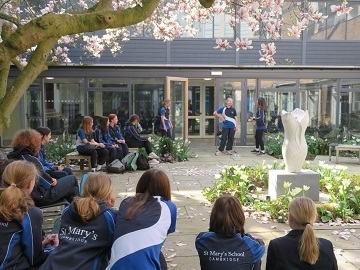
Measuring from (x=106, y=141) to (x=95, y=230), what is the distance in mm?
6785

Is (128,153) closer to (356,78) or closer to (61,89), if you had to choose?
(61,89)

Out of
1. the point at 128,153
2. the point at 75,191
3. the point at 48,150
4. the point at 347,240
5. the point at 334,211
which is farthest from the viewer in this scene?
the point at 48,150

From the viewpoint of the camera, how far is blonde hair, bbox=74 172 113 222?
2781mm

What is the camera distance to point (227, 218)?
2783mm

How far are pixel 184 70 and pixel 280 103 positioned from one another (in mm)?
3822

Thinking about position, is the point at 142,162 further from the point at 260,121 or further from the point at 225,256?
the point at 225,256

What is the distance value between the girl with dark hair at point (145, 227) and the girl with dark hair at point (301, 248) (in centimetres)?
74

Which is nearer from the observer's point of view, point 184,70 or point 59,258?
point 59,258

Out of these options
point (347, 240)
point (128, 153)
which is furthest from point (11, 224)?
point (128, 153)

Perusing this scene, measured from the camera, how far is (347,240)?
4691 millimetres

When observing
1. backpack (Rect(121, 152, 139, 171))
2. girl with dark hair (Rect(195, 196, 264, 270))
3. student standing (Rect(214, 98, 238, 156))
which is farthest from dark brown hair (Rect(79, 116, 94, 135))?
girl with dark hair (Rect(195, 196, 264, 270))

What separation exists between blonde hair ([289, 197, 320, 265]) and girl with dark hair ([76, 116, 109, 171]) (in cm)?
628

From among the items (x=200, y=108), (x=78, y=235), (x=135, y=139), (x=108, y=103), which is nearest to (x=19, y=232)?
(x=78, y=235)

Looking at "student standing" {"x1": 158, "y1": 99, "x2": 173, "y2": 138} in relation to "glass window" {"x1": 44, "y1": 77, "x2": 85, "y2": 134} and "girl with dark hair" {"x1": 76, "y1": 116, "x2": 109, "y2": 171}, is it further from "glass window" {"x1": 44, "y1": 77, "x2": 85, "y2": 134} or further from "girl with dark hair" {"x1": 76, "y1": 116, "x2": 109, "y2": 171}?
"glass window" {"x1": 44, "y1": 77, "x2": 85, "y2": 134}
